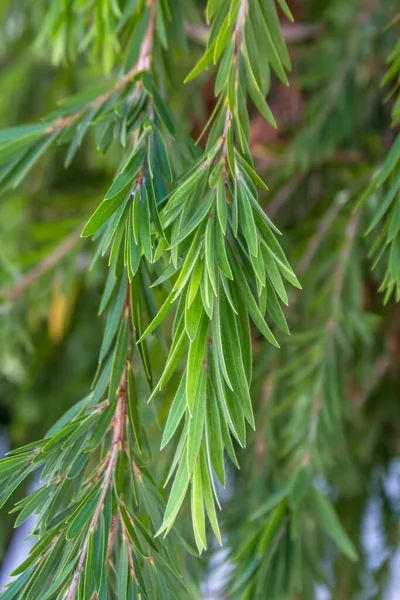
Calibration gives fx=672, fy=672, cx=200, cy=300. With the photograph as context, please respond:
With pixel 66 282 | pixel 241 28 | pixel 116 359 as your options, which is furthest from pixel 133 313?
pixel 66 282

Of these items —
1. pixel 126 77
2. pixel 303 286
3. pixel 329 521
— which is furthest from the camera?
pixel 303 286

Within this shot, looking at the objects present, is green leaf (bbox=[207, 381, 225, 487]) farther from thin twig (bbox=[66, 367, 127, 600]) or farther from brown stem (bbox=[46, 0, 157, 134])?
brown stem (bbox=[46, 0, 157, 134])

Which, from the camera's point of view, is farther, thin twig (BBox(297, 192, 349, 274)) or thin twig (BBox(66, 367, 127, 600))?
thin twig (BBox(297, 192, 349, 274))

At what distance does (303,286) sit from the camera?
0.63m

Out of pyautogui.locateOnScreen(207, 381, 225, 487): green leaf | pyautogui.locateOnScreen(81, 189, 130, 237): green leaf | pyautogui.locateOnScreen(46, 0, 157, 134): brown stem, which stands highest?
pyautogui.locateOnScreen(46, 0, 157, 134): brown stem

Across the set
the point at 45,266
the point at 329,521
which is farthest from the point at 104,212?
the point at 45,266

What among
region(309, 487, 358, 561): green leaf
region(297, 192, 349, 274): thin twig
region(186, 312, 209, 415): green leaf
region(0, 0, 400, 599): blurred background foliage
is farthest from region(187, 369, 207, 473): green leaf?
region(297, 192, 349, 274): thin twig

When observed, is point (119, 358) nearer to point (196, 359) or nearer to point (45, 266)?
point (196, 359)

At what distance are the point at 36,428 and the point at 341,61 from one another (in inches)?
26.1

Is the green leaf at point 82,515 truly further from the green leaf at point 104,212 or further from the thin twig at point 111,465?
the green leaf at point 104,212

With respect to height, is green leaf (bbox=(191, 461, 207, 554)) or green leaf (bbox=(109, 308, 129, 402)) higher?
green leaf (bbox=(109, 308, 129, 402))

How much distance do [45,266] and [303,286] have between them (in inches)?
10.8

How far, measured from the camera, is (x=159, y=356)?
579 mm

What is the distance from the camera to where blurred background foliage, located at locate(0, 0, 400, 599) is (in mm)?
576
